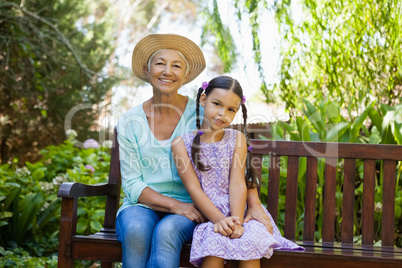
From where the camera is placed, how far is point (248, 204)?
8.15 ft

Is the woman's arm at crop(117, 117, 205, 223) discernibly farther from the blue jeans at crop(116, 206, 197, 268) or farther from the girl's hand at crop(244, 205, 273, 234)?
the girl's hand at crop(244, 205, 273, 234)

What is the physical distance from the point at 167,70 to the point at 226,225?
0.94 m

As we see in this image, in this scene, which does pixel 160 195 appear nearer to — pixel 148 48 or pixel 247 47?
pixel 148 48

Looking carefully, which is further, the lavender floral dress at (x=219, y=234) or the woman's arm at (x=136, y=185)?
the woman's arm at (x=136, y=185)

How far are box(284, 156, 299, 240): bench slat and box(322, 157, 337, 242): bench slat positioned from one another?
0.18 meters

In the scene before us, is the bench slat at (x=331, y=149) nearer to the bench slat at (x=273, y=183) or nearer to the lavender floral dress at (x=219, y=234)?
the bench slat at (x=273, y=183)

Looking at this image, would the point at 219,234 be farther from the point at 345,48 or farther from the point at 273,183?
the point at 345,48

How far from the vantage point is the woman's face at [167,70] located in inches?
101

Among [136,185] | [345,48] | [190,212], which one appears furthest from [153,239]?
[345,48]

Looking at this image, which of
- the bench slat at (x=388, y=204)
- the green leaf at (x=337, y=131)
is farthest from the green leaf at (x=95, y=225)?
the bench slat at (x=388, y=204)

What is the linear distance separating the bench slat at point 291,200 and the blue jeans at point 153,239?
2.42ft

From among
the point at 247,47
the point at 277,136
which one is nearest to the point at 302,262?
the point at 277,136

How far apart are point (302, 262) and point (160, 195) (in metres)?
0.80

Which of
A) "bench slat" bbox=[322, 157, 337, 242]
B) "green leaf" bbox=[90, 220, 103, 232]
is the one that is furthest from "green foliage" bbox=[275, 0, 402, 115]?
"green leaf" bbox=[90, 220, 103, 232]
